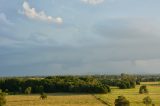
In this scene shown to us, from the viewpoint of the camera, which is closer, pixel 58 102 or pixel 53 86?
pixel 58 102

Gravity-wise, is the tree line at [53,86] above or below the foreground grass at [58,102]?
above

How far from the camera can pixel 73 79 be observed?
173m

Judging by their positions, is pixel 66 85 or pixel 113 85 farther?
pixel 113 85

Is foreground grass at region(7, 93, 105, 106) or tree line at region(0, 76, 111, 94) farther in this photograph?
tree line at region(0, 76, 111, 94)

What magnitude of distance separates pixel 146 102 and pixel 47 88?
229 feet

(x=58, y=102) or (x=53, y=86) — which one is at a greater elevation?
(x=53, y=86)

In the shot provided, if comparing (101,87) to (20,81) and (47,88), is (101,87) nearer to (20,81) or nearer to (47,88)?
(47,88)

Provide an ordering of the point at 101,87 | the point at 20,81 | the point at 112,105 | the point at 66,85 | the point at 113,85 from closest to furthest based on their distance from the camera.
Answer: the point at 112,105 < the point at 101,87 < the point at 66,85 < the point at 20,81 < the point at 113,85

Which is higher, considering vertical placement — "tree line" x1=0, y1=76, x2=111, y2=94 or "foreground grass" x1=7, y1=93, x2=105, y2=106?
"tree line" x1=0, y1=76, x2=111, y2=94

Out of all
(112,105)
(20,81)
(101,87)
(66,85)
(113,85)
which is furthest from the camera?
(113,85)

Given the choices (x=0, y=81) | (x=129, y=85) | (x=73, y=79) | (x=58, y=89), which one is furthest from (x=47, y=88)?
(x=129, y=85)

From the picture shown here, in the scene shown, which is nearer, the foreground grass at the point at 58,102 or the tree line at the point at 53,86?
the foreground grass at the point at 58,102

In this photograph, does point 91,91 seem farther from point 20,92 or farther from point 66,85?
point 20,92

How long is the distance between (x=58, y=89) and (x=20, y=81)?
19.9 metres
